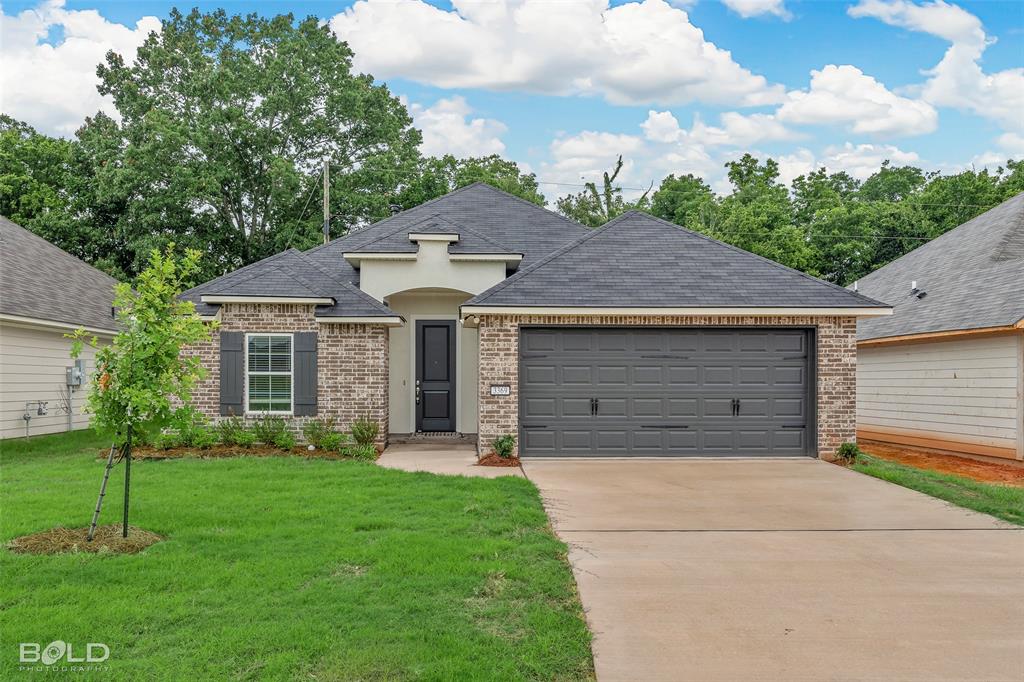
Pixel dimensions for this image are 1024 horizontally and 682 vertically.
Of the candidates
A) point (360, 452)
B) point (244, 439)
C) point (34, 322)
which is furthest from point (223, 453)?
point (34, 322)

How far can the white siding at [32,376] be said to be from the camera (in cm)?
1367

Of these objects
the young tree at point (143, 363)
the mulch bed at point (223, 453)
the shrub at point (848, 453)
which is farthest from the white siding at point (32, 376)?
the shrub at point (848, 453)

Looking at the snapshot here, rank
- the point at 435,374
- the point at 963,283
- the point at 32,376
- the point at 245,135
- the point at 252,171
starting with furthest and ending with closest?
the point at 252,171
the point at 245,135
the point at 435,374
the point at 963,283
the point at 32,376

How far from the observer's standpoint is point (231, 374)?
12750mm

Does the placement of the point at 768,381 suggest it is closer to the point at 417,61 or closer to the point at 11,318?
the point at 11,318

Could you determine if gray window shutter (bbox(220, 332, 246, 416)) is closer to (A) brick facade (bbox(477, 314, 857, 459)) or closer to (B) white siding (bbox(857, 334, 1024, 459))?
(A) brick facade (bbox(477, 314, 857, 459))

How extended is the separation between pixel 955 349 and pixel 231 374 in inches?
517

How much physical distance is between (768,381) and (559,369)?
3593mm

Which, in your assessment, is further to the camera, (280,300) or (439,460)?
(280,300)

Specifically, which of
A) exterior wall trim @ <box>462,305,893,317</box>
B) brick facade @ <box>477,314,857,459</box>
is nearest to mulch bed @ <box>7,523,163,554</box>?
brick facade @ <box>477,314,857,459</box>

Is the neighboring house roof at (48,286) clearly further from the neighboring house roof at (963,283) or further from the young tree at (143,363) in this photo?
the neighboring house roof at (963,283)

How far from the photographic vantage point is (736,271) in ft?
43.1

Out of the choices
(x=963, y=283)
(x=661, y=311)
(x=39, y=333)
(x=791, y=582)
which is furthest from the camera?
(x=963, y=283)

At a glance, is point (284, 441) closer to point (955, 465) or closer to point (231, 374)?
Answer: point (231, 374)
